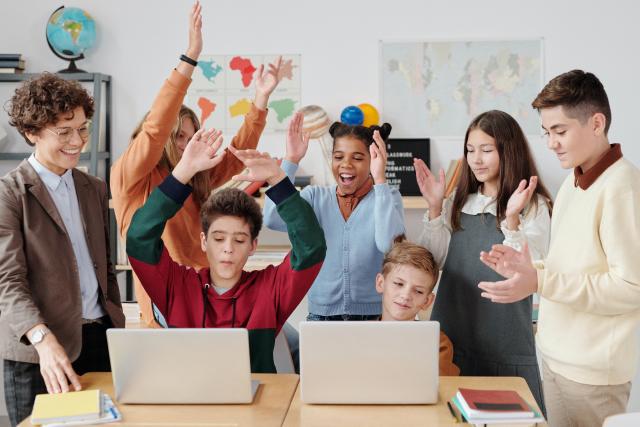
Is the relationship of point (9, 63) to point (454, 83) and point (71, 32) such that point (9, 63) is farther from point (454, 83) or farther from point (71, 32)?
point (454, 83)

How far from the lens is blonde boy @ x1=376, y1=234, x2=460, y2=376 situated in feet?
5.59

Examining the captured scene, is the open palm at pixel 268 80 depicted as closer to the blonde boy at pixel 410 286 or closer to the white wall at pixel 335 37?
the blonde boy at pixel 410 286

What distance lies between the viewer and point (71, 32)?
312 cm

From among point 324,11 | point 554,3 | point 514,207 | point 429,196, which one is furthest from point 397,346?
point 554,3

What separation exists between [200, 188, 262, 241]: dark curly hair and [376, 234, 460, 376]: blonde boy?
1.57 feet

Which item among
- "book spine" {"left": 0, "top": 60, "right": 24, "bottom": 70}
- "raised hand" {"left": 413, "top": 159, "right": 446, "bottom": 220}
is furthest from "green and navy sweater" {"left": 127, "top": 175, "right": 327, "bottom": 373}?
"book spine" {"left": 0, "top": 60, "right": 24, "bottom": 70}

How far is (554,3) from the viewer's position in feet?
10.1

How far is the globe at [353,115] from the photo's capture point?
308 cm

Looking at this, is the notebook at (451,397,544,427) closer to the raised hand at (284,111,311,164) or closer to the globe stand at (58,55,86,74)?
the raised hand at (284,111,311,164)

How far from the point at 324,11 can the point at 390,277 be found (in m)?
2.01

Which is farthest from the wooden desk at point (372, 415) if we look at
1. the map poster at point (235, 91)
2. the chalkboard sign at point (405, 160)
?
the map poster at point (235, 91)

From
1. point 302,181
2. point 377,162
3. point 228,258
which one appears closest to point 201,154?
point 228,258

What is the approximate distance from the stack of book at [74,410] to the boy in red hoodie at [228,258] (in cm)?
37

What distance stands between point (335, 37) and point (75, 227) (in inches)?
83.9
